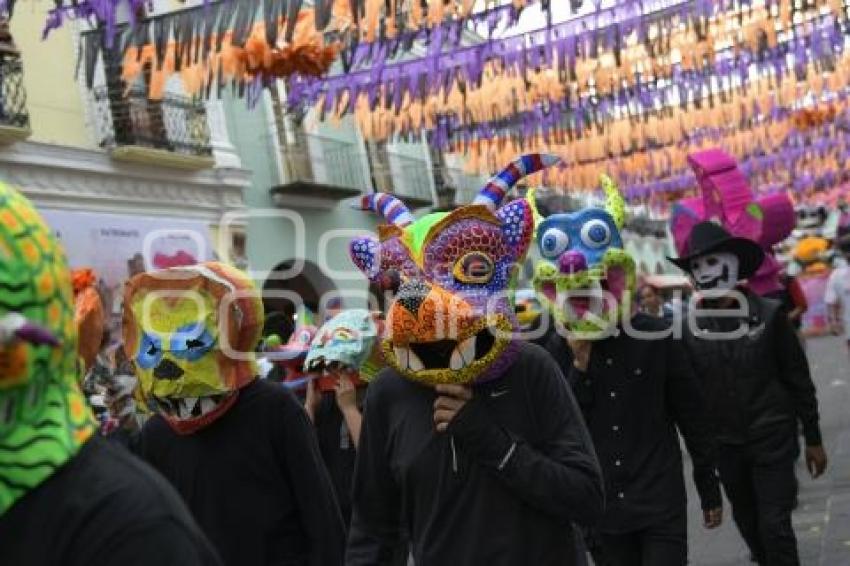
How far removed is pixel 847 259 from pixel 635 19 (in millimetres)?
2841

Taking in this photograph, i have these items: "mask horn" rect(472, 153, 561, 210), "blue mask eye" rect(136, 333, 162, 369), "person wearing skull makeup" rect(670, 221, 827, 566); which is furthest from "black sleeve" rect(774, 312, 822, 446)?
"blue mask eye" rect(136, 333, 162, 369)

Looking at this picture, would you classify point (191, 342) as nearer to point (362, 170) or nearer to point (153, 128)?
point (153, 128)

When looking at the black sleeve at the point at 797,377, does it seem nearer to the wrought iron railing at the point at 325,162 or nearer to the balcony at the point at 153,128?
the balcony at the point at 153,128

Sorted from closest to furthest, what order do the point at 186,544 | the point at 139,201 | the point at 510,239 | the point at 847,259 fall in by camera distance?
the point at 186,544 < the point at 510,239 < the point at 847,259 < the point at 139,201

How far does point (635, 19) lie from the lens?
33.3 feet

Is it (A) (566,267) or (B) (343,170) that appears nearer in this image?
(A) (566,267)

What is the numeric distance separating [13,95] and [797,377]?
1041cm

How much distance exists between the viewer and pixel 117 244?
13188mm

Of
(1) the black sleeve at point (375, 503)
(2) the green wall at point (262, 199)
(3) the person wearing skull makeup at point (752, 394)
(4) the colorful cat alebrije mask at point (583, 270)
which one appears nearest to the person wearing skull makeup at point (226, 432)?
(1) the black sleeve at point (375, 503)

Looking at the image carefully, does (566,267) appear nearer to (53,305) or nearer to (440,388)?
(440,388)

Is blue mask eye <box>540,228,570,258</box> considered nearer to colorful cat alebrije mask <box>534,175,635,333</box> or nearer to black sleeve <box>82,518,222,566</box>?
colorful cat alebrije mask <box>534,175,635,333</box>

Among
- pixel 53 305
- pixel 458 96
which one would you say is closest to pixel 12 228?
pixel 53 305

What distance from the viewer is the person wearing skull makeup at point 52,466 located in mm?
1406

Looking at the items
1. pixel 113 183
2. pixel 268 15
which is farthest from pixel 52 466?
pixel 113 183
